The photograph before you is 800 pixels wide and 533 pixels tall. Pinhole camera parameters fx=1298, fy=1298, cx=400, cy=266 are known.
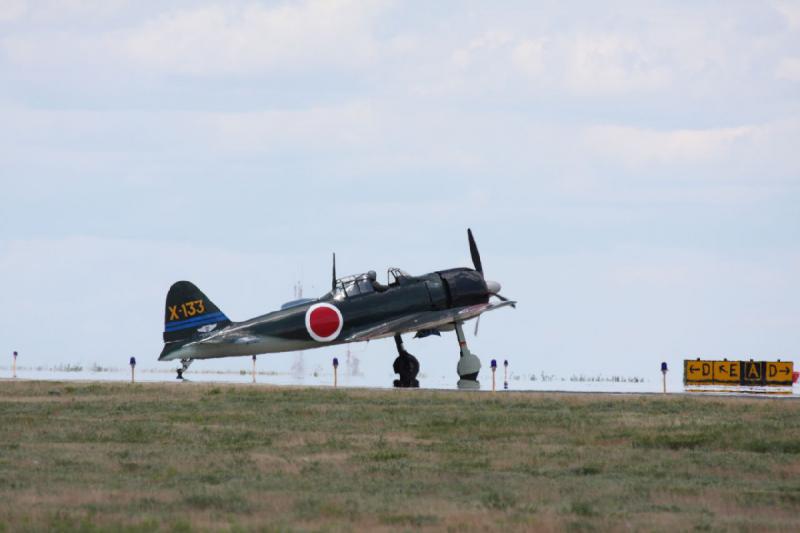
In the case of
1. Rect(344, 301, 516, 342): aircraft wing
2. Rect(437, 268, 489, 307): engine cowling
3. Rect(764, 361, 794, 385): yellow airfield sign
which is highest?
Rect(437, 268, 489, 307): engine cowling

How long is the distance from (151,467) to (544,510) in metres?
7.53

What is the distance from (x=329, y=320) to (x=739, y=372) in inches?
616

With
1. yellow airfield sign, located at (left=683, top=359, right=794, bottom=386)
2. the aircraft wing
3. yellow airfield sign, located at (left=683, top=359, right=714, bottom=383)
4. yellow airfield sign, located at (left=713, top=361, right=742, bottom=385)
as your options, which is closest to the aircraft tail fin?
the aircraft wing

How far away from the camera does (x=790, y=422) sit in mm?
30500

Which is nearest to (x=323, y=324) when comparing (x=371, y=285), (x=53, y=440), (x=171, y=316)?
(x=371, y=285)

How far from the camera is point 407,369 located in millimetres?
43719

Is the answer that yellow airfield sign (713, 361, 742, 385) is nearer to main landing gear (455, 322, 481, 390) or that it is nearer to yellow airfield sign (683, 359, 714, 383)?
yellow airfield sign (683, 359, 714, 383)

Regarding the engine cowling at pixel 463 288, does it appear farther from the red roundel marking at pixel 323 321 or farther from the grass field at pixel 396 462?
the grass field at pixel 396 462

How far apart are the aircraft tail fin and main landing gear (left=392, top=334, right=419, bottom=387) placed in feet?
19.1

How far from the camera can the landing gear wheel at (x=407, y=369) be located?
43688mm

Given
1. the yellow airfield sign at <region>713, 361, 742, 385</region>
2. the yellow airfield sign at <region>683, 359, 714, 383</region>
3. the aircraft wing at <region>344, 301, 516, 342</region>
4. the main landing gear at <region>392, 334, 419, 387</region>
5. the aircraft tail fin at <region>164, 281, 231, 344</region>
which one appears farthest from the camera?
the yellow airfield sign at <region>683, 359, 714, 383</region>

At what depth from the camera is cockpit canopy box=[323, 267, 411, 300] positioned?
4228cm

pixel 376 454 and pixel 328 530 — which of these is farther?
pixel 376 454

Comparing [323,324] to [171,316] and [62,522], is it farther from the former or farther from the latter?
[62,522]
